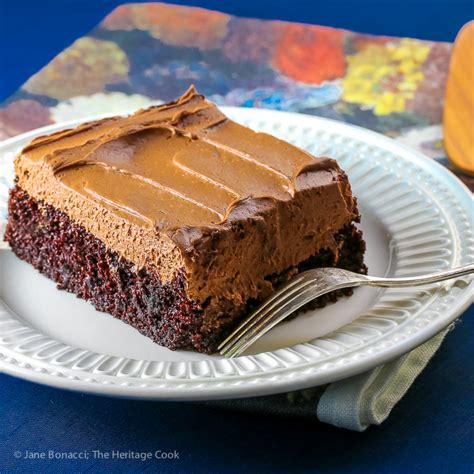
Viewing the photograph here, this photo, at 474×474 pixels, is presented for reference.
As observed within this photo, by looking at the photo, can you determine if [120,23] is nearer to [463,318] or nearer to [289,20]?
[289,20]

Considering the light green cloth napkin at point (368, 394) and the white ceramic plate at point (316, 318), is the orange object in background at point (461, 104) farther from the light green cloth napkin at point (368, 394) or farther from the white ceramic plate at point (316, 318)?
the light green cloth napkin at point (368, 394)

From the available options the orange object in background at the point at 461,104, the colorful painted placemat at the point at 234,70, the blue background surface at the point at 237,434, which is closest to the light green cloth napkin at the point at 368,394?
the blue background surface at the point at 237,434

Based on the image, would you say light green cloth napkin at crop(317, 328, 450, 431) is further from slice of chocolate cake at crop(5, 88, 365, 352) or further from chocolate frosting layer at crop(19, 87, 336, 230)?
chocolate frosting layer at crop(19, 87, 336, 230)

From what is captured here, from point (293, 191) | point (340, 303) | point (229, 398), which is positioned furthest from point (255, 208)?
point (229, 398)

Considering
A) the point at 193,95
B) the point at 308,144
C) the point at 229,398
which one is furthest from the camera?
the point at 308,144

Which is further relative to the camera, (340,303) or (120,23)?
(120,23)

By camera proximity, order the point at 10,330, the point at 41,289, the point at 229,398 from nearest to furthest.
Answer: the point at 229,398 < the point at 10,330 < the point at 41,289

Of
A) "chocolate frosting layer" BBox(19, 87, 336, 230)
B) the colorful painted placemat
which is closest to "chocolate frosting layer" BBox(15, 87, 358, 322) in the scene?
"chocolate frosting layer" BBox(19, 87, 336, 230)

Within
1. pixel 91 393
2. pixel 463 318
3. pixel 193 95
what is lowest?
pixel 463 318
